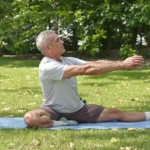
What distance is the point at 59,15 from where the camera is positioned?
1706 centimetres

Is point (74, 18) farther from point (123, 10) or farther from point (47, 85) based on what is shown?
point (47, 85)

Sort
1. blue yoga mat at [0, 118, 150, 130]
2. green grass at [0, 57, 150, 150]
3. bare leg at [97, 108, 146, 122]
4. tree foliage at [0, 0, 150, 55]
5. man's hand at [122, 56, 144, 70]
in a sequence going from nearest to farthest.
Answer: green grass at [0, 57, 150, 150] < man's hand at [122, 56, 144, 70] < blue yoga mat at [0, 118, 150, 130] < bare leg at [97, 108, 146, 122] < tree foliage at [0, 0, 150, 55]

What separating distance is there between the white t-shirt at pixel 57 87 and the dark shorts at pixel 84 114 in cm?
5

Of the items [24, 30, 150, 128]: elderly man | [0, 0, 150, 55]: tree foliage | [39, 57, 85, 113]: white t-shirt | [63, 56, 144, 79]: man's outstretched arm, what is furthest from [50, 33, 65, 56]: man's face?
[0, 0, 150, 55]: tree foliage

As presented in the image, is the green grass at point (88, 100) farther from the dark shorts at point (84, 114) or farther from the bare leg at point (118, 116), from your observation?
the bare leg at point (118, 116)

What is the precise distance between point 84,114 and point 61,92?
438 mm

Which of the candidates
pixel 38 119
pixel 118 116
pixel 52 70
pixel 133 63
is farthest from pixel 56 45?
pixel 118 116

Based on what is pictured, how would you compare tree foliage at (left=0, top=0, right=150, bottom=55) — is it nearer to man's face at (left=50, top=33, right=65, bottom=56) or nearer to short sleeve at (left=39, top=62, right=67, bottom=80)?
man's face at (left=50, top=33, right=65, bottom=56)

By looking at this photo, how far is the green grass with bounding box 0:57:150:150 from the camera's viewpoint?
4.57m

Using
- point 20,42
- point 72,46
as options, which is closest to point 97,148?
point 20,42

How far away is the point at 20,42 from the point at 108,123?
1213 cm

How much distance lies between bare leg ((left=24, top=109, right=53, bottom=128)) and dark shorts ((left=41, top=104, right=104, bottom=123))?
15cm

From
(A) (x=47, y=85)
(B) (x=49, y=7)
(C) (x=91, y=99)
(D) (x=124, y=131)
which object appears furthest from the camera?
(B) (x=49, y=7)

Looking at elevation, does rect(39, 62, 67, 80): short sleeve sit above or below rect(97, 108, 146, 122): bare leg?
above
